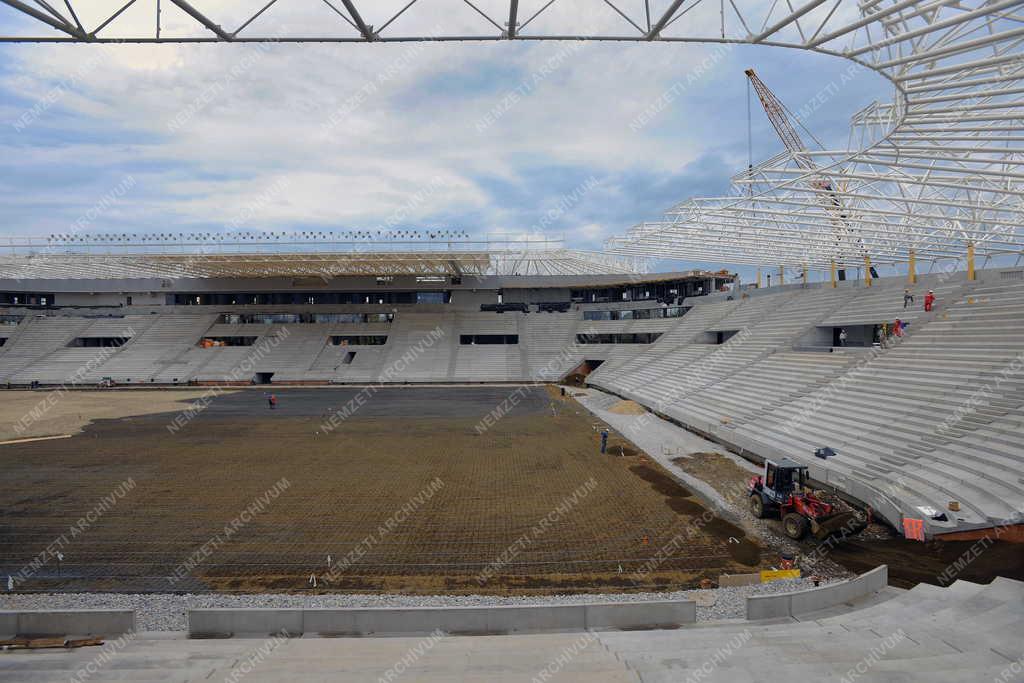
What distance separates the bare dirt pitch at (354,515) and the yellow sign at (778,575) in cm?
58

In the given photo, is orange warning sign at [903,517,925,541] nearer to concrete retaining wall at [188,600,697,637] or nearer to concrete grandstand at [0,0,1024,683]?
concrete grandstand at [0,0,1024,683]

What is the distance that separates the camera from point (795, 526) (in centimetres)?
A: 1045

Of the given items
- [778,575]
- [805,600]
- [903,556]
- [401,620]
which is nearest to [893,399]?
[903,556]

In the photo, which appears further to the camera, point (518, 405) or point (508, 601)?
point (518, 405)

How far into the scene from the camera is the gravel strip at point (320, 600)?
805cm

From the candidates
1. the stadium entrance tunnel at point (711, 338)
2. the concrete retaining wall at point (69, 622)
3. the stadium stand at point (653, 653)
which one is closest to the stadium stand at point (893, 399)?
the stadium stand at point (653, 653)

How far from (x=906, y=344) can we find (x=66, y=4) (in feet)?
89.3

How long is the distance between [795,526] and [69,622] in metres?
12.8

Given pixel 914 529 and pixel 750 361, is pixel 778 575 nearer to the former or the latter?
pixel 914 529

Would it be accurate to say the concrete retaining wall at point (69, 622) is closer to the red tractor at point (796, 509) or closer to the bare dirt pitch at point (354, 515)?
the bare dirt pitch at point (354, 515)

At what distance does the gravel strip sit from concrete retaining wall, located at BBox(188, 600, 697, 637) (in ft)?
4.00

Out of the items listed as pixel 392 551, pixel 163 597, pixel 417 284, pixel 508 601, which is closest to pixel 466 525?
pixel 392 551

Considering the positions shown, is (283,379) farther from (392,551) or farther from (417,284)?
(392,551)

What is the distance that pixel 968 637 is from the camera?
6113mm
